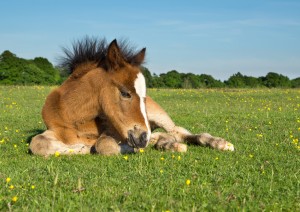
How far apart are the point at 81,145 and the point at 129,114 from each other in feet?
3.47

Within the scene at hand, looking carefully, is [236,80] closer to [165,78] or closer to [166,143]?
[165,78]

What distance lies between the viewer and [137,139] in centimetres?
633

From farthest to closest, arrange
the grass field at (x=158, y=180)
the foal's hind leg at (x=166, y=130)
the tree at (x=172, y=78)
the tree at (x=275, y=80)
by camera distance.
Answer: the tree at (x=172, y=78), the tree at (x=275, y=80), the foal's hind leg at (x=166, y=130), the grass field at (x=158, y=180)

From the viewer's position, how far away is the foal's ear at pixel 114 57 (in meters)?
6.95

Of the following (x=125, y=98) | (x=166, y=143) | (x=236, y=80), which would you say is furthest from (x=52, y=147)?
(x=236, y=80)

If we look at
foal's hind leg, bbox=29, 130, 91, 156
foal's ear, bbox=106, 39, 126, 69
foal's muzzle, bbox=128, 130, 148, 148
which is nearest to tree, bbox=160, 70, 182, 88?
foal's ear, bbox=106, 39, 126, 69

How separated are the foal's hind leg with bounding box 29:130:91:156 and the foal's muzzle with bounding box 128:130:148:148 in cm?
91

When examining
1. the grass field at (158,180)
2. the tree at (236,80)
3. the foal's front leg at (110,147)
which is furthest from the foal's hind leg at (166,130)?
the tree at (236,80)

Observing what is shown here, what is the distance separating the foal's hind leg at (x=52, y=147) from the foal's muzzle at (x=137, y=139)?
35.9 inches

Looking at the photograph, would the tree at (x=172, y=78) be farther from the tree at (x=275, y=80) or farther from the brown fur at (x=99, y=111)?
the brown fur at (x=99, y=111)

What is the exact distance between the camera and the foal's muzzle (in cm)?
630

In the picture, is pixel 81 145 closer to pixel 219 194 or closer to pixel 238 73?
pixel 219 194

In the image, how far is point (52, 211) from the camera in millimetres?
3859

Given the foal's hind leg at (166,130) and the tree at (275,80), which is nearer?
the foal's hind leg at (166,130)
